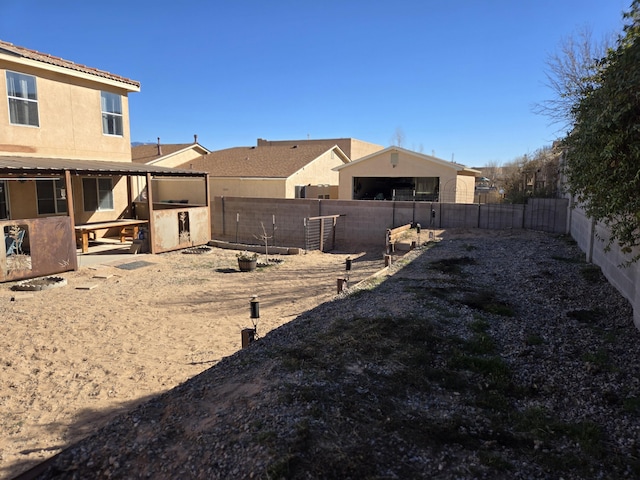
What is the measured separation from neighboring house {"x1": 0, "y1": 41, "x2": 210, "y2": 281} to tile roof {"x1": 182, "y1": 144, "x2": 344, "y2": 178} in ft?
25.8

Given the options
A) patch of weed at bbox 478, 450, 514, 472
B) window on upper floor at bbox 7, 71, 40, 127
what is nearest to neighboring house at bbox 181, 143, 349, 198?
window on upper floor at bbox 7, 71, 40, 127

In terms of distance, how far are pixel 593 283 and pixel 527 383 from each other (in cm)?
505

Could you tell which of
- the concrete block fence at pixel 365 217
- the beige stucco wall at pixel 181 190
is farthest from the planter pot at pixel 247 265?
the beige stucco wall at pixel 181 190

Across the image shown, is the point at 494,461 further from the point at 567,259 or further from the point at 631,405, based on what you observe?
the point at 567,259

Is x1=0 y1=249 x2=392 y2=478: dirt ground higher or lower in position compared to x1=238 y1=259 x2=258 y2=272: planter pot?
lower

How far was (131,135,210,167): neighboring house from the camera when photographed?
88.1 ft

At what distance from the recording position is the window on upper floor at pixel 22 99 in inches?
550

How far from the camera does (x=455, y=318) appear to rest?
22.1 feet

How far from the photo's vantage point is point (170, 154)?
90.4 feet

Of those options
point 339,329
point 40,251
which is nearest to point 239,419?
point 339,329

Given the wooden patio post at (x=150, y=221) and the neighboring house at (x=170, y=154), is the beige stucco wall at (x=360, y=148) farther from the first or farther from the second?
the wooden patio post at (x=150, y=221)

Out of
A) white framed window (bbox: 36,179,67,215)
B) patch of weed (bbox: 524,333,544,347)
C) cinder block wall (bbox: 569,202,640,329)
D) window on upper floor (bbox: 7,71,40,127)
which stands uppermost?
window on upper floor (bbox: 7,71,40,127)

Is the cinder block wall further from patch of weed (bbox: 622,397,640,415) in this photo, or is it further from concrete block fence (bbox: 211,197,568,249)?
concrete block fence (bbox: 211,197,568,249)

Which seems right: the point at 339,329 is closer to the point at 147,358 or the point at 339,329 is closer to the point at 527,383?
the point at 527,383
